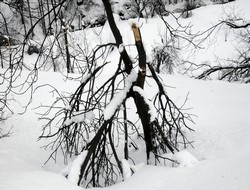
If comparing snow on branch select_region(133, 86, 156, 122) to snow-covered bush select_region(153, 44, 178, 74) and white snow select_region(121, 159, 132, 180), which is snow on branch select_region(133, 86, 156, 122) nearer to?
white snow select_region(121, 159, 132, 180)

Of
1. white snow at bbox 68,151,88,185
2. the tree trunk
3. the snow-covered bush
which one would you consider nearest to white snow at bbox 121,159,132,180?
white snow at bbox 68,151,88,185

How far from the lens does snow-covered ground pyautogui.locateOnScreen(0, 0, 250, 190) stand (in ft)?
8.37

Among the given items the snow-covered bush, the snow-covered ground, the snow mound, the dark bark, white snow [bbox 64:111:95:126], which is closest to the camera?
the snow-covered ground

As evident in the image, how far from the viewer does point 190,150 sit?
4918 mm

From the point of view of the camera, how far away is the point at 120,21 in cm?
2850

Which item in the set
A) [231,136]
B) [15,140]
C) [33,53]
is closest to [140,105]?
[231,136]

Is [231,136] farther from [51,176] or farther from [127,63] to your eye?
[51,176]

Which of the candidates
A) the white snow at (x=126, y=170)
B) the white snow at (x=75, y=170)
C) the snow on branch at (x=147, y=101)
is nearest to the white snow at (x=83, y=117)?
the white snow at (x=75, y=170)

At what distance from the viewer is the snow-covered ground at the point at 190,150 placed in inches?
100

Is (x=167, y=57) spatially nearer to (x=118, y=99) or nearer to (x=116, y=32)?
(x=116, y=32)

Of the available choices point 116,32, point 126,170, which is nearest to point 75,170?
point 126,170

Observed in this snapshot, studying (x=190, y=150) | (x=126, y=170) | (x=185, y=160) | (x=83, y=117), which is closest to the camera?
(x=185, y=160)

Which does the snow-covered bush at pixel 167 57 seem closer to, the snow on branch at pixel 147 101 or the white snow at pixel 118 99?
the white snow at pixel 118 99

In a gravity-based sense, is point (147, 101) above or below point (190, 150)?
above
